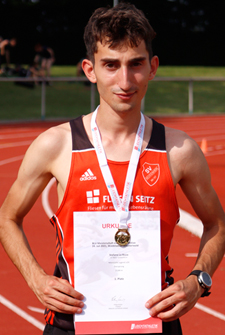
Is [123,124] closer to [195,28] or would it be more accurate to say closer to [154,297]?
[154,297]

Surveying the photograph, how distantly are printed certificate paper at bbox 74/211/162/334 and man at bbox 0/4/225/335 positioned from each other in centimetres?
4

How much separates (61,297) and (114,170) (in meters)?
0.54

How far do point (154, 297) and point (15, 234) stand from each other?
25.4 inches

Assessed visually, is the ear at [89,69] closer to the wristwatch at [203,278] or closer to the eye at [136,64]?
the eye at [136,64]

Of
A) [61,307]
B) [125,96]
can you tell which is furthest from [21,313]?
[125,96]

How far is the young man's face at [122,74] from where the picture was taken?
2129 mm

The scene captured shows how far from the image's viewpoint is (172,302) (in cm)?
207

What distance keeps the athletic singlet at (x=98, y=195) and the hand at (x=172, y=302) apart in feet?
0.35

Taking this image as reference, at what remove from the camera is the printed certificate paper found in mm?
2117

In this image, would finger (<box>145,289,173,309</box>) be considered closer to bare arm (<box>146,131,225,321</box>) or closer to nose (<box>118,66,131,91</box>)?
bare arm (<box>146,131,225,321</box>)

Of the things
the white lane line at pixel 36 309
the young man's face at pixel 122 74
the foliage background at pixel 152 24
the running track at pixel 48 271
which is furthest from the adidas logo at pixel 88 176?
the foliage background at pixel 152 24

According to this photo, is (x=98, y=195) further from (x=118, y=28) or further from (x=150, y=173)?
(x=118, y=28)

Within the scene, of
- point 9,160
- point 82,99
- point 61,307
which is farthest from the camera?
point 82,99

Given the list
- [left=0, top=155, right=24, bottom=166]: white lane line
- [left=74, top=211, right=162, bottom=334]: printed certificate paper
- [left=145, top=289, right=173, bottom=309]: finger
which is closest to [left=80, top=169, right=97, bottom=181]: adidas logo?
[left=74, top=211, right=162, bottom=334]: printed certificate paper
